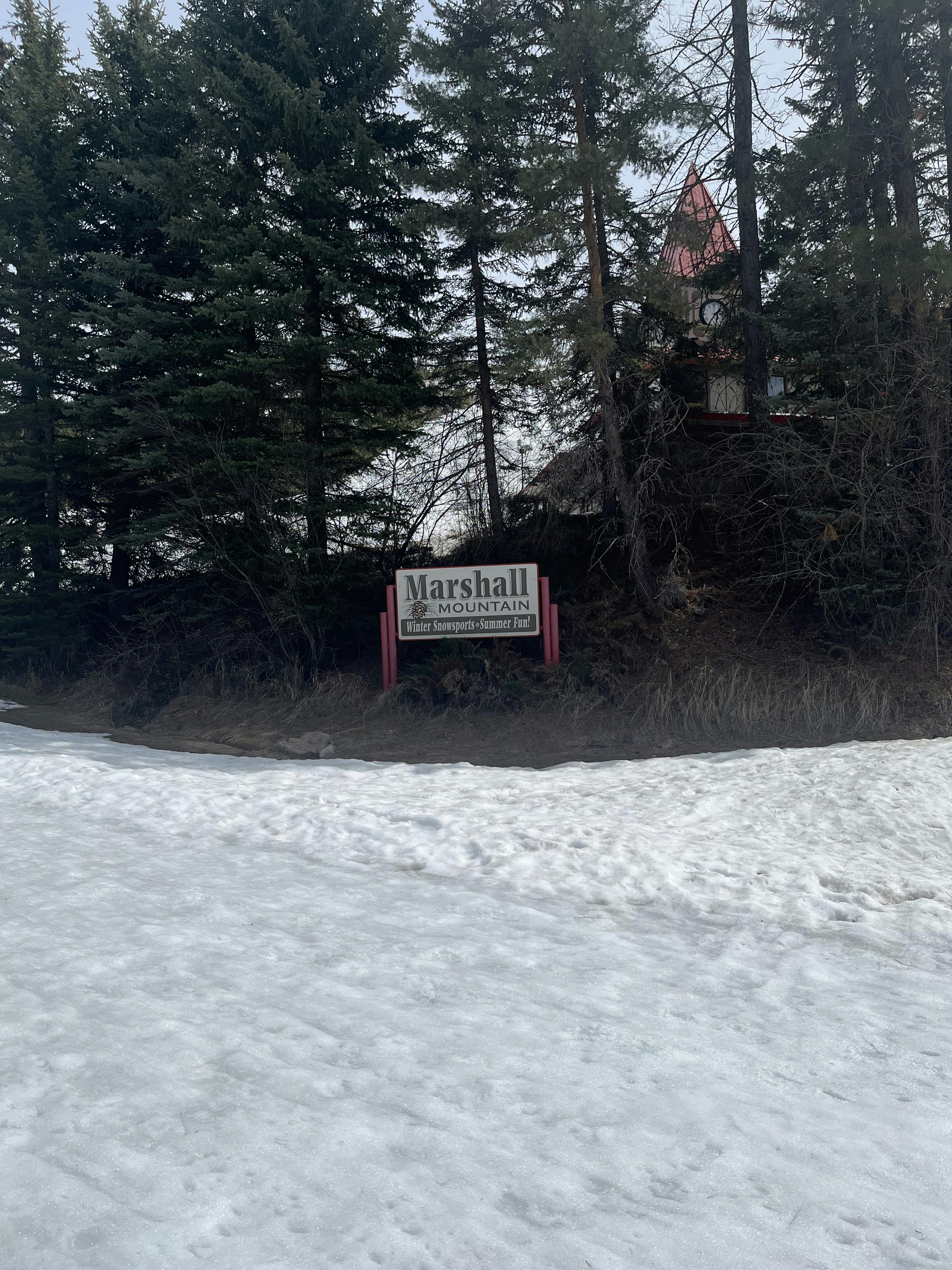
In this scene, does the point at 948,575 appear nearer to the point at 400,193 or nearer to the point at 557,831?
the point at 557,831

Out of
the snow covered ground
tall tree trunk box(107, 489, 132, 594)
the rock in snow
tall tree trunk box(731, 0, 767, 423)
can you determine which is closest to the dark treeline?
tall tree trunk box(731, 0, 767, 423)

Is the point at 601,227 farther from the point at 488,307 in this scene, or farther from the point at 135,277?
the point at 135,277

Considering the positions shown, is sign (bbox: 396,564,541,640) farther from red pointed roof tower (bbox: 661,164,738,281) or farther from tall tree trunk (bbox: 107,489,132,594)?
tall tree trunk (bbox: 107,489,132,594)

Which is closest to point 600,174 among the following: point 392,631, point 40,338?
point 392,631

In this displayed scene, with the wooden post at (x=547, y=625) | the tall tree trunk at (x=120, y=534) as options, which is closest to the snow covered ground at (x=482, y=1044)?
the wooden post at (x=547, y=625)

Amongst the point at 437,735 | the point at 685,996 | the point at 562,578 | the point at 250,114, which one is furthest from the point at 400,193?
the point at 685,996

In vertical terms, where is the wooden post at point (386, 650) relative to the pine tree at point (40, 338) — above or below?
below

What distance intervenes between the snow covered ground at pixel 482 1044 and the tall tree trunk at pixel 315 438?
834cm

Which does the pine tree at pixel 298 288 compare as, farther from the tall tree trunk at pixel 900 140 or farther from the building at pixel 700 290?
the tall tree trunk at pixel 900 140

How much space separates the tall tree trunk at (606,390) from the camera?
13.5 metres

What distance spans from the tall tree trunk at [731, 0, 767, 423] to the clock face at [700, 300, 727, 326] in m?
0.68

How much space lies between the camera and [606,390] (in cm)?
1390

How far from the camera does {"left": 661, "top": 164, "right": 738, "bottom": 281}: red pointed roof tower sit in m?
14.6

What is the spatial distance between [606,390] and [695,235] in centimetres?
317
